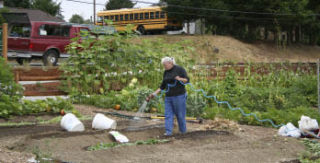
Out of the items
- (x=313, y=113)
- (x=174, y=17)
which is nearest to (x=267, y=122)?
(x=313, y=113)

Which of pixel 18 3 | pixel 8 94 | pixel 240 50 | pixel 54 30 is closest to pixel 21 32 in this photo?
pixel 54 30

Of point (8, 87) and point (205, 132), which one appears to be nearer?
point (205, 132)

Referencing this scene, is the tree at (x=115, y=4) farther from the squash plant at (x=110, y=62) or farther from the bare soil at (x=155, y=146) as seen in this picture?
the bare soil at (x=155, y=146)

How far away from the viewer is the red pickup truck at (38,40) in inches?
687

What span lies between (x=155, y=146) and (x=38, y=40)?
12592mm

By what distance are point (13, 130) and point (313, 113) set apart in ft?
19.7

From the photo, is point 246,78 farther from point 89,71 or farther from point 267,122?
point 89,71

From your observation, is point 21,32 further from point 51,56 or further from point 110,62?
point 110,62

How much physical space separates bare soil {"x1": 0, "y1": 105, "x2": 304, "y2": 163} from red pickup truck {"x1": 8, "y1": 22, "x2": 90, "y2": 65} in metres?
10.1

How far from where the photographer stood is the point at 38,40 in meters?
17.7

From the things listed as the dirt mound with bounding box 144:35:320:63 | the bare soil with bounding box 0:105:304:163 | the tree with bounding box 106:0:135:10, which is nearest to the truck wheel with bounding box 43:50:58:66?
the bare soil with bounding box 0:105:304:163

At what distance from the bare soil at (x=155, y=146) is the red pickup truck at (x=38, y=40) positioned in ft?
33.3

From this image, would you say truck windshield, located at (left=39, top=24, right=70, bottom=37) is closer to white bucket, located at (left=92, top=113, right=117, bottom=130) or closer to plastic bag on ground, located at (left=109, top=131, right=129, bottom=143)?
white bucket, located at (left=92, top=113, right=117, bottom=130)

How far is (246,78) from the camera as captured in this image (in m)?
12.4
